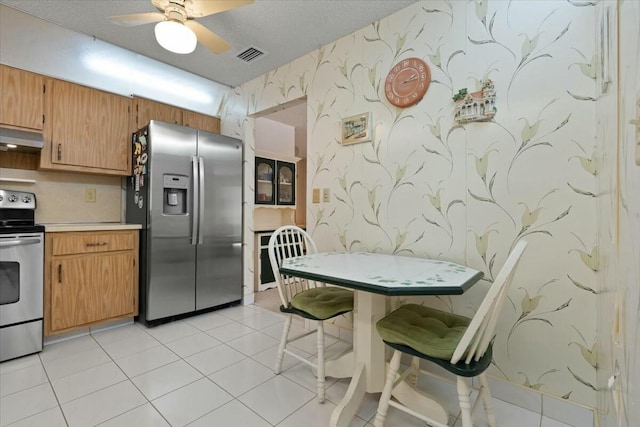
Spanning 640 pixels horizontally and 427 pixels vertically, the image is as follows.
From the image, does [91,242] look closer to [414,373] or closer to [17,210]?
[17,210]

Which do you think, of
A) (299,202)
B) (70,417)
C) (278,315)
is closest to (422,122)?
(278,315)

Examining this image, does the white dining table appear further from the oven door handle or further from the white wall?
the white wall

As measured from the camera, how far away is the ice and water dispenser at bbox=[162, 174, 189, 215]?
263 centimetres

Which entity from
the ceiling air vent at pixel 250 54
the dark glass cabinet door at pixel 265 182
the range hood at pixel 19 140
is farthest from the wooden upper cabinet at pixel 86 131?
the dark glass cabinet door at pixel 265 182

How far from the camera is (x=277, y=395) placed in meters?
1.64

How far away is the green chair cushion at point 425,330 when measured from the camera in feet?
3.84

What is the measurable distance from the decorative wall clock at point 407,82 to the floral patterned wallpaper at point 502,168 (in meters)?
0.05

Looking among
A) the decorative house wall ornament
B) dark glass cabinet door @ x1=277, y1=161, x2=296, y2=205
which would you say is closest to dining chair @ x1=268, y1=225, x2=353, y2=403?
the decorative house wall ornament

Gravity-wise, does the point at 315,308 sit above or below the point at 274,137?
below

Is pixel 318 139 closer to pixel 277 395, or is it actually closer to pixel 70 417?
pixel 277 395

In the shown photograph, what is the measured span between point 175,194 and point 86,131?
92 centimetres

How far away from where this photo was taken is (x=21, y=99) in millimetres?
2219

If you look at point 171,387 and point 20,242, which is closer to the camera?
point 171,387

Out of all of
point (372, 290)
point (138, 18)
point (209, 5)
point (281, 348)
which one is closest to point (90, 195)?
point (138, 18)
